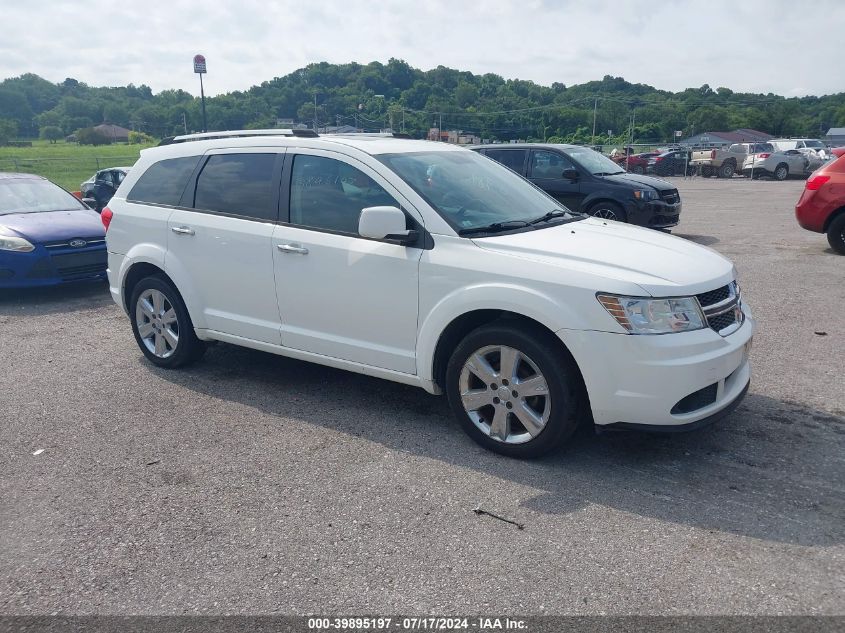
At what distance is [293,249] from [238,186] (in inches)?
33.0

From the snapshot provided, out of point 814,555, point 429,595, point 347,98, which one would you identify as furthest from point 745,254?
point 347,98

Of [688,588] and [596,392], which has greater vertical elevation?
[596,392]

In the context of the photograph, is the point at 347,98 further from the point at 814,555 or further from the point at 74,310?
the point at 814,555

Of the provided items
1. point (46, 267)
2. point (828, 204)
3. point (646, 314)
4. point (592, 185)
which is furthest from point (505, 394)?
point (592, 185)

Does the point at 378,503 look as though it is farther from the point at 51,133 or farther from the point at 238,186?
the point at 51,133

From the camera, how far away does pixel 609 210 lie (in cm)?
1204

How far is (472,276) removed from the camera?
13.7 ft

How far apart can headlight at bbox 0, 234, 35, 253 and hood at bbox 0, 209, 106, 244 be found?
7cm

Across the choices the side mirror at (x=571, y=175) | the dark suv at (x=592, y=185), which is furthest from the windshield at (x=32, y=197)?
the side mirror at (x=571, y=175)

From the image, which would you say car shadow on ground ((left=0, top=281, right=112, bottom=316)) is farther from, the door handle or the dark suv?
the dark suv

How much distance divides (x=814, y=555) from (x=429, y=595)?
1713 mm

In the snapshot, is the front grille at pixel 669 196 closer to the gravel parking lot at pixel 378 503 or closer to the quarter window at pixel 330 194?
the gravel parking lot at pixel 378 503

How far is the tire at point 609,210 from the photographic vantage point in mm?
11945

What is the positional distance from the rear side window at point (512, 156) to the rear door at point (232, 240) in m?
7.74
